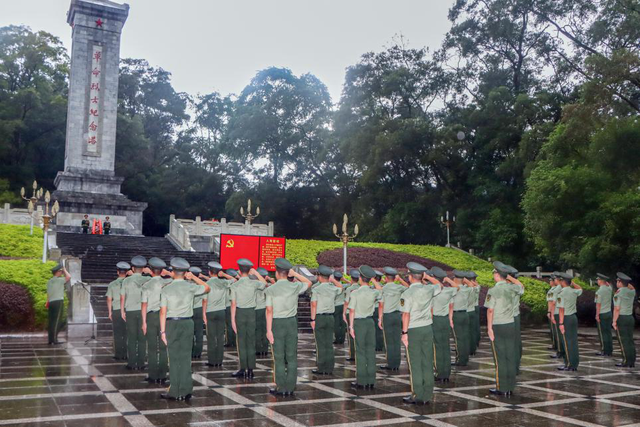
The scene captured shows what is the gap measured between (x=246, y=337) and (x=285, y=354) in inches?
57.5

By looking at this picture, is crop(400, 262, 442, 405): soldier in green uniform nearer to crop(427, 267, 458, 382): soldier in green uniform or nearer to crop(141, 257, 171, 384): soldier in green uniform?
crop(427, 267, 458, 382): soldier in green uniform

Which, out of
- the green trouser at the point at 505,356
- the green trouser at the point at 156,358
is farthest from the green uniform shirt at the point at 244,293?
the green trouser at the point at 505,356

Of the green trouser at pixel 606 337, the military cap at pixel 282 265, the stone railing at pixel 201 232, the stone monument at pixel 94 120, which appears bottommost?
the green trouser at pixel 606 337

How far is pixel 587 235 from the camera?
64.1ft

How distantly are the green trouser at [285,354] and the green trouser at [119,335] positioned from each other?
3.90 m

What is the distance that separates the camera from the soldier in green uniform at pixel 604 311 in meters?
11.5

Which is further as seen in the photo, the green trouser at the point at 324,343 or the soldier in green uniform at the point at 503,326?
the green trouser at the point at 324,343

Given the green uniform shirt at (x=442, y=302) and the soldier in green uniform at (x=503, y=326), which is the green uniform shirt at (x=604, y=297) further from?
the soldier in green uniform at (x=503, y=326)

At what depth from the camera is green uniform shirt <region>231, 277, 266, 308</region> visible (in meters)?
8.95

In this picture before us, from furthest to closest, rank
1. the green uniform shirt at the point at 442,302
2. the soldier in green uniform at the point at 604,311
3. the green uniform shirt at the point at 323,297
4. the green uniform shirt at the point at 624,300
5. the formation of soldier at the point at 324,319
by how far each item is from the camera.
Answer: the soldier in green uniform at the point at 604,311, the green uniform shirt at the point at 624,300, the green uniform shirt at the point at 323,297, the green uniform shirt at the point at 442,302, the formation of soldier at the point at 324,319

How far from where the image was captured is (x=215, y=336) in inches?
382

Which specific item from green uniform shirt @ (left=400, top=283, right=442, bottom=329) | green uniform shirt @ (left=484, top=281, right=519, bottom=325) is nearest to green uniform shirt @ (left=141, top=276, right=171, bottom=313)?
green uniform shirt @ (left=400, top=283, right=442, bottom=329)

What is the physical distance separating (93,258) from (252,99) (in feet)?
88.4

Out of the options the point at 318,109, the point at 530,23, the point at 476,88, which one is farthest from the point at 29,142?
the point at 530,23
